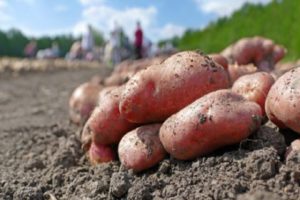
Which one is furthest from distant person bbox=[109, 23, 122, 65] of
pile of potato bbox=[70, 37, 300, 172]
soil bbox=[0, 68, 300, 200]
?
pile of potato bbox=[70, 37, 300, 172]

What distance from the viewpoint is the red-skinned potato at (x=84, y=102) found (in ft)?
16.9

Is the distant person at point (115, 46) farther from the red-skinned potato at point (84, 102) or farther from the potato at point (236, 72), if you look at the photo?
the potato at point (236, 72)

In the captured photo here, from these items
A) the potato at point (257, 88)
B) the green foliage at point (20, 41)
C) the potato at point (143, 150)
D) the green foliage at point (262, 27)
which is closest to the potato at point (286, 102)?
the potato at point (257, 88)

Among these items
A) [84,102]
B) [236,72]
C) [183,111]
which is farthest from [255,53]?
[183,111]

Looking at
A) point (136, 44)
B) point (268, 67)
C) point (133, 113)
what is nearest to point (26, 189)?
point (133, 113)

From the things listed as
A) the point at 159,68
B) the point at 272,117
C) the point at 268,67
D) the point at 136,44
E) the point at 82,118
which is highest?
the point at 159,68

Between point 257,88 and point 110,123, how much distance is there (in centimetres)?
91

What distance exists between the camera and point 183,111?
2.67 meters

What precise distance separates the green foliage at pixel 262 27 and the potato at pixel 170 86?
1166 cm

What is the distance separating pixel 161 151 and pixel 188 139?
313 mm

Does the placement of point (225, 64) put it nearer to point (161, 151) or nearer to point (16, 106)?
point (161, 151)

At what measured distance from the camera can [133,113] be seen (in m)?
2.92

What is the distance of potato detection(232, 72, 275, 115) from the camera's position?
295 centimetres

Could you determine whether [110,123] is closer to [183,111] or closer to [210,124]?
[183,111]
